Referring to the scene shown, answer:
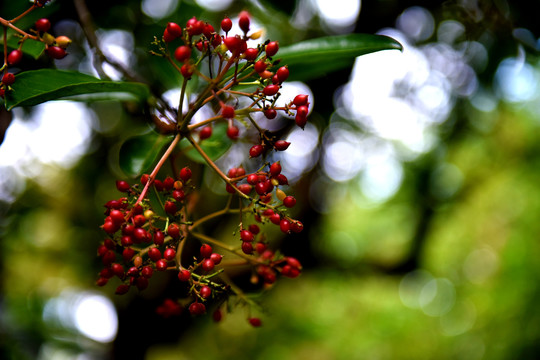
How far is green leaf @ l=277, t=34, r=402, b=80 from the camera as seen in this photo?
697 millimetres

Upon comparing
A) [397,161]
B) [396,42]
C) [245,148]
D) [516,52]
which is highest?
[396,42]

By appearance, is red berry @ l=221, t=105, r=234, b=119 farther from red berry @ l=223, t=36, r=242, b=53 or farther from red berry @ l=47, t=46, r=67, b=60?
red berry @ l=47, t=46, r=67, b=60

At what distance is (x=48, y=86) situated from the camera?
603 millimetres

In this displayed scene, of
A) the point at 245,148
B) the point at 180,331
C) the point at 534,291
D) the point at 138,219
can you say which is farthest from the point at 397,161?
the point at 138,219

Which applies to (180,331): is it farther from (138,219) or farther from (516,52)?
(516,52)

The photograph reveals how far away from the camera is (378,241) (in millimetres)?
4375

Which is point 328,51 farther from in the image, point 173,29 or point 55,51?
point 55,51

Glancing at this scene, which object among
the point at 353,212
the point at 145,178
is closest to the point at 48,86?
the point at 145,178

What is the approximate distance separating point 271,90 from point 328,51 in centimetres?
20

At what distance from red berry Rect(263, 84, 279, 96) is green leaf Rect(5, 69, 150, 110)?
24 cm

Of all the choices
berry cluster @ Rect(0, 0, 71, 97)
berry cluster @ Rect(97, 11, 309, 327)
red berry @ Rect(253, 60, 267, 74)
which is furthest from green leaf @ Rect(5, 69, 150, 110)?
red berry @ Rect(253, 60, 267, 74)

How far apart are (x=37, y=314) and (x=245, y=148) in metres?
1.66

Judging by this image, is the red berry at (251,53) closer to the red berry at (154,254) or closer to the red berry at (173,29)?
the red berry at (173,29)

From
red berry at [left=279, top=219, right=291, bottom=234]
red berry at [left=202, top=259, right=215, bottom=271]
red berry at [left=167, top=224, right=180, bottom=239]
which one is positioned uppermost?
red berry at [left=167, top=224, right=180, bottom=239]
